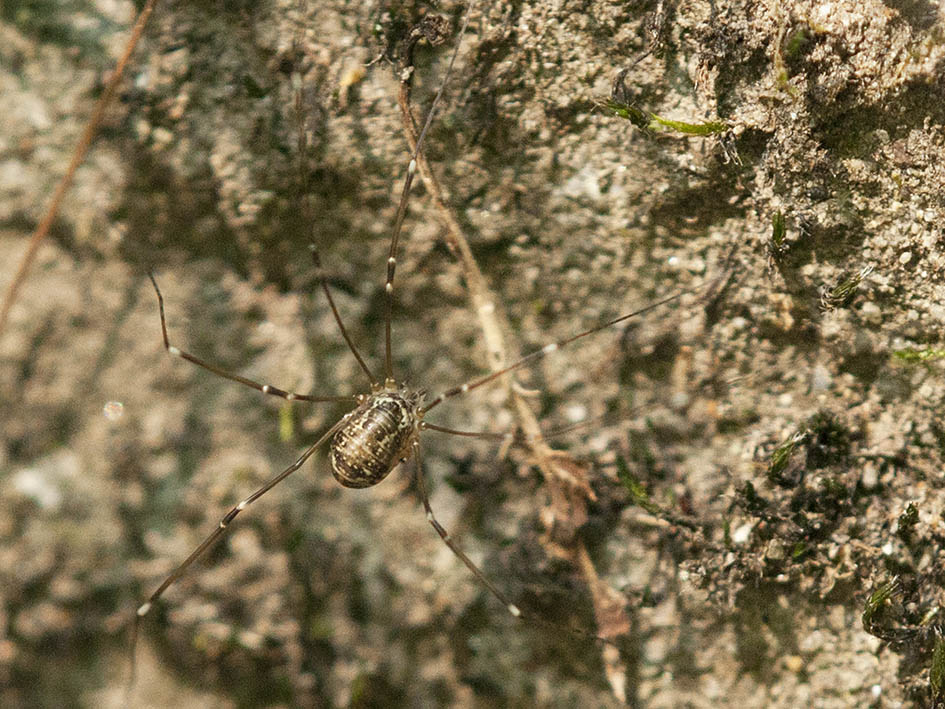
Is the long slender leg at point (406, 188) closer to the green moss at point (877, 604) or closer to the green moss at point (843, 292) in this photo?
the green moss at point (843, 292)

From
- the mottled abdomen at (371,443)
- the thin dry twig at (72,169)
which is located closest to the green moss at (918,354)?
the mottled abdomen at (371,443)

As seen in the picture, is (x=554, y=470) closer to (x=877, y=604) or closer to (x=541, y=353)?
(x=541, y=353)

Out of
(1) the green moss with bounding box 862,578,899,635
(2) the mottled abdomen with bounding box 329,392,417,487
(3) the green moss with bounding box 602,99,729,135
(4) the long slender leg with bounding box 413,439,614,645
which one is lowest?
(4) the long slender leg with bounding box 413,439,614,645

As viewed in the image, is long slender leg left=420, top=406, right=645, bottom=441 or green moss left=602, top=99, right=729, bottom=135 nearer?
green moss left=602, top=99, right=729, bottom=135

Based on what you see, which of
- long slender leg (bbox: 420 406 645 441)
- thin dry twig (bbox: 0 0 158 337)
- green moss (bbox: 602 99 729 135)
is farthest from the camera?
long slender leg (bbox: 420 406 645 441)

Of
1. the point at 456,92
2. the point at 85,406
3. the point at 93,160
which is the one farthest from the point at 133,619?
the point at 456,92

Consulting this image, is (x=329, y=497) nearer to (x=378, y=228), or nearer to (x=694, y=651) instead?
(x=378, y=228)

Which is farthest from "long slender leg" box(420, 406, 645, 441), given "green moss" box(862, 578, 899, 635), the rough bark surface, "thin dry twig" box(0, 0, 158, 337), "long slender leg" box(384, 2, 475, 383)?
"thin dry twig" box(0, 0, 158, 337)

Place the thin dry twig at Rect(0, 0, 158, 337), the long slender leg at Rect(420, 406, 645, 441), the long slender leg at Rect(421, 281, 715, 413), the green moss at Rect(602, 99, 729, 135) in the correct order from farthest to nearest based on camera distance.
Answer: the long slender leg at Rect(420, 406, 645, 441)
the long slender leg at Rect(421, 281, 715, 413)
the green moss at Rect(602, 99, 729, 135)
the thin dry twig at Rect(0, 0, 158, 337)

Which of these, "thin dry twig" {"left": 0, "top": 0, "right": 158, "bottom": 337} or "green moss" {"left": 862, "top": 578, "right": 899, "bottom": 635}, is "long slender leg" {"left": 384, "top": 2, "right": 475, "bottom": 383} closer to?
"thin dry twig" {"left": 0, "top": 0, "right": 158, "bottom": 337}
